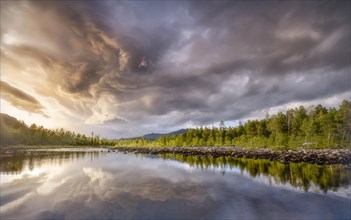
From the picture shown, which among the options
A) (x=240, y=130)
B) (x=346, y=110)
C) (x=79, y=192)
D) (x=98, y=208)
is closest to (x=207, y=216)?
(x=98, y=208)

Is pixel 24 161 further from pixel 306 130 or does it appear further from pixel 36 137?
pixel 36 137

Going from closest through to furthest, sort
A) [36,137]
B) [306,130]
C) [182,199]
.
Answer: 1. [182,199]
2. [306,130]
3. [36,137]

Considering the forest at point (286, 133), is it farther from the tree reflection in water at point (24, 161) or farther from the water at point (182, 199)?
the tree reflection in water at point (24, 161)

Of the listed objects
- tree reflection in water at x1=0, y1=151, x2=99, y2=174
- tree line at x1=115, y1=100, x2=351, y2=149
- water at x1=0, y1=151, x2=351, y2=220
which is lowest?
water at x1=0, y1=151, x2=351, y2=220

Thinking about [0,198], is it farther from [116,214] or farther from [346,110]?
[346,110]

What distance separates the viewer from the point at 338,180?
19781mm

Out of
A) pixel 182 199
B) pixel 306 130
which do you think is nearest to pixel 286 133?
pixel 306 130

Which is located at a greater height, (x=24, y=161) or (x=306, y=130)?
(x=306, y=130)

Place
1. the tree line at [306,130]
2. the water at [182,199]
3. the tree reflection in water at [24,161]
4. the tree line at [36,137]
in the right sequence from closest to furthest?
the water at [182,199], the tree reflection in water at [24,161], the tree line at [306,130], the tree line at [36,137]

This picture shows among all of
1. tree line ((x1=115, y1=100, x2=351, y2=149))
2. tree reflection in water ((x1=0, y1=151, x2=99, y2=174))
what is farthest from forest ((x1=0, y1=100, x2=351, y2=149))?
tree reflection in water ((x1=0, y1=151, x2=99, y2=174))

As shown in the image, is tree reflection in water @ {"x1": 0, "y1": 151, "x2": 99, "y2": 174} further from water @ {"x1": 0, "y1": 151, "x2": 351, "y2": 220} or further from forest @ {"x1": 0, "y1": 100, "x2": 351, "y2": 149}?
forest @ {"x1": 0, "y1": 100, "x2": 351, "y2": 149}

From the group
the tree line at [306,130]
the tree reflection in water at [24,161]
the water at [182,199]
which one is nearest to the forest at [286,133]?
the tree line at [306,130]

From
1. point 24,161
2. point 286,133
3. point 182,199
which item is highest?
point 286,133

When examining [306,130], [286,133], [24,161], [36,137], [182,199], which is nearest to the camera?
[182,199]
